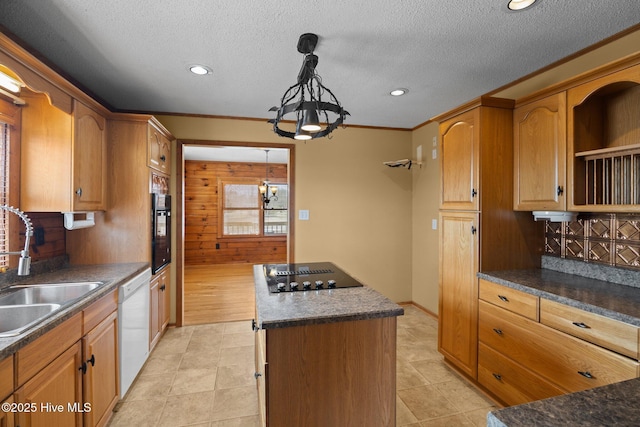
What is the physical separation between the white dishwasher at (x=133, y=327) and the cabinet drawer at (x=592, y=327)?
9.03 ft

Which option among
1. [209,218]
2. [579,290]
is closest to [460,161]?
[579,290]

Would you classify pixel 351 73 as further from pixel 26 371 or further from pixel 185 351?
pixel 185 351

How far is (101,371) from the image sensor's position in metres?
1.85

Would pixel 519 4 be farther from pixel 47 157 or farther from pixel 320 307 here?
pixel 47 157

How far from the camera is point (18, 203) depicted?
6.72ft

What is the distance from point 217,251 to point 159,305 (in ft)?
13.9

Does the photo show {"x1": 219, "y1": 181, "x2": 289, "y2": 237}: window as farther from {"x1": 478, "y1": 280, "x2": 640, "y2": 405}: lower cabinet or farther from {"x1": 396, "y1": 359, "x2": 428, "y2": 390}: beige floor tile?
{"x1": 478, "y1": 280, "x2": 640, "y2": 405}: lower cabinet

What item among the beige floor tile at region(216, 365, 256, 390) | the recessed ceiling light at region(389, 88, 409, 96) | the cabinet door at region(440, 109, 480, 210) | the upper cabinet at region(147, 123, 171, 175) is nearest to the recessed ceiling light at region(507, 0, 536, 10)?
the cabinet door at region(440, 109, 480, 210)

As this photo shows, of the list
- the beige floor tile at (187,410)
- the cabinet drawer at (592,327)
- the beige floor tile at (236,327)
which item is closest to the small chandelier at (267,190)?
the beige floor tile at (236,327)

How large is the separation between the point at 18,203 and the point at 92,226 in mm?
573

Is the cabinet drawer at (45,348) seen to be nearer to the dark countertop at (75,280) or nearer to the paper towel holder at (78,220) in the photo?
the dark countertop at (75,280)

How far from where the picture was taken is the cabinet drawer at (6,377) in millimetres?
1084

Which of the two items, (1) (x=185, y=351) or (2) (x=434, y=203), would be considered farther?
(2) (x=434, y=203)

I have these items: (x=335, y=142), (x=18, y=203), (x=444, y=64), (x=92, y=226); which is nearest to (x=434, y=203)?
(x=335, y=142)
